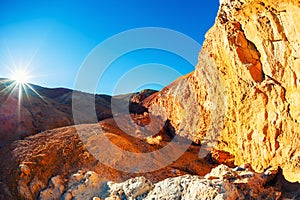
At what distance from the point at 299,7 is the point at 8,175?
1252cm

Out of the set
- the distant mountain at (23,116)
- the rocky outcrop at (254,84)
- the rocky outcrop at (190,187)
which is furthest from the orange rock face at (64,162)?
the rocky outcrop at (254,84)

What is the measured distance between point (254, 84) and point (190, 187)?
21.2ft

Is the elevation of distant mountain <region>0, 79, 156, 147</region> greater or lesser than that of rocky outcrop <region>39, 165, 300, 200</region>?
greater

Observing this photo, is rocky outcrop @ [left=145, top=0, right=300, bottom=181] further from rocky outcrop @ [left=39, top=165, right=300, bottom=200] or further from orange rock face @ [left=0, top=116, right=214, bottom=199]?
orange rock face @ [left=0, top=116, right=214, bottom=199]

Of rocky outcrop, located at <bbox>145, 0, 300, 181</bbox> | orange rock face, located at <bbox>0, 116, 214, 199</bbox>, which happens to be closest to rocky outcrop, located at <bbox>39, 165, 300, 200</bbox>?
orange rock face, located at <bbox>0, 116, 214, 199</bbox>

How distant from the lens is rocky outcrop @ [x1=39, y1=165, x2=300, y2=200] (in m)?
8.71

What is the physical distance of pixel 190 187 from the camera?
9.00 metres

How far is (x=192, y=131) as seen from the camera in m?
20.6

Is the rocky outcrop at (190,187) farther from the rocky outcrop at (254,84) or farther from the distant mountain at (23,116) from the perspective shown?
the distant mountain at (23,116)

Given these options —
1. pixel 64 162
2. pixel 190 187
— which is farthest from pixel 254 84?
pixel 64 162

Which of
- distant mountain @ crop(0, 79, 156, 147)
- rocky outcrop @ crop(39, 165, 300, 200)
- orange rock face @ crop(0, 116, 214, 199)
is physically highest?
distant mountain @ crop(0, 79, 156, 147)

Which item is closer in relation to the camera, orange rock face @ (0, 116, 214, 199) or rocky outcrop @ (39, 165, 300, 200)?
rocky outcrop @ (39, 165, 300, 200)

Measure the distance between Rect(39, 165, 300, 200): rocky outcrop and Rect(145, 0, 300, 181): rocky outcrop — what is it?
1.28 meters

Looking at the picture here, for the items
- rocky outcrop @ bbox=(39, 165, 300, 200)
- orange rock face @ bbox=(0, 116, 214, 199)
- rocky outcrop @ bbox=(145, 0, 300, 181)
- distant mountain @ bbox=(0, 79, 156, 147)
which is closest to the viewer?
rocky outcrop @ bbox=(39, 165, 300, 200)
